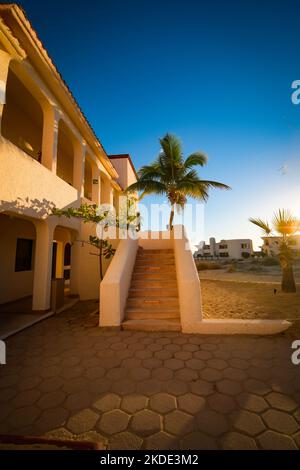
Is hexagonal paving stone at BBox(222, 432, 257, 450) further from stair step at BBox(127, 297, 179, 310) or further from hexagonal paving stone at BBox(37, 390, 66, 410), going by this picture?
stair step at BBox(127, 297, 179, 310)

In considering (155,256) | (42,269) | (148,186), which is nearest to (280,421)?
(155,256)

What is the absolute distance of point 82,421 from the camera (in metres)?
Answer: 2.05

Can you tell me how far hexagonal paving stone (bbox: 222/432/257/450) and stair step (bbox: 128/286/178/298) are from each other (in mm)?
3679

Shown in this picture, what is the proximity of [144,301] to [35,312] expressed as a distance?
324 cm

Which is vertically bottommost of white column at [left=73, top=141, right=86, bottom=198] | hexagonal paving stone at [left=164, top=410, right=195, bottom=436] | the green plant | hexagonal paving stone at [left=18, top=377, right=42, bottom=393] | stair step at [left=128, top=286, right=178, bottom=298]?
hexagonal paving stone at [left=18, top=377, right=42, bottom=393]

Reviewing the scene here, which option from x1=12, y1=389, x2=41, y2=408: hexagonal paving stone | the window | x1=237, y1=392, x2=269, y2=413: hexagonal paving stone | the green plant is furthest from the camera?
the window

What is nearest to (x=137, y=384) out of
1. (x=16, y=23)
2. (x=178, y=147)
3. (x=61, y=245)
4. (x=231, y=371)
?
(x=231, y=371)

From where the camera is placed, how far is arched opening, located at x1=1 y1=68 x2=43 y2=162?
6391 millimetres

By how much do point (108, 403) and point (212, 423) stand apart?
1160 millimetres

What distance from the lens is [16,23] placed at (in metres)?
4.36

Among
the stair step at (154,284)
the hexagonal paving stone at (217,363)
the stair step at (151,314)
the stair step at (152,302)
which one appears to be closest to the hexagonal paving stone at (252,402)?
the hexagonal paving stone at (217,363)

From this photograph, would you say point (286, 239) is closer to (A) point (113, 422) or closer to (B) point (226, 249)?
(A) point (113, 422)

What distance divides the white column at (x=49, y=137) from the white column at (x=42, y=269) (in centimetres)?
195

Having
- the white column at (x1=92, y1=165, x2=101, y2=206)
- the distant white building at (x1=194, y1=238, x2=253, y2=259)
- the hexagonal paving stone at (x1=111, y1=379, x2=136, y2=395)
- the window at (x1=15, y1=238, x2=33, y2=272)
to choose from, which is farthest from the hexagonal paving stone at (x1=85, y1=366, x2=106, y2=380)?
the distant white building at (x1=194, y1=238, x2=253, y2=259)
